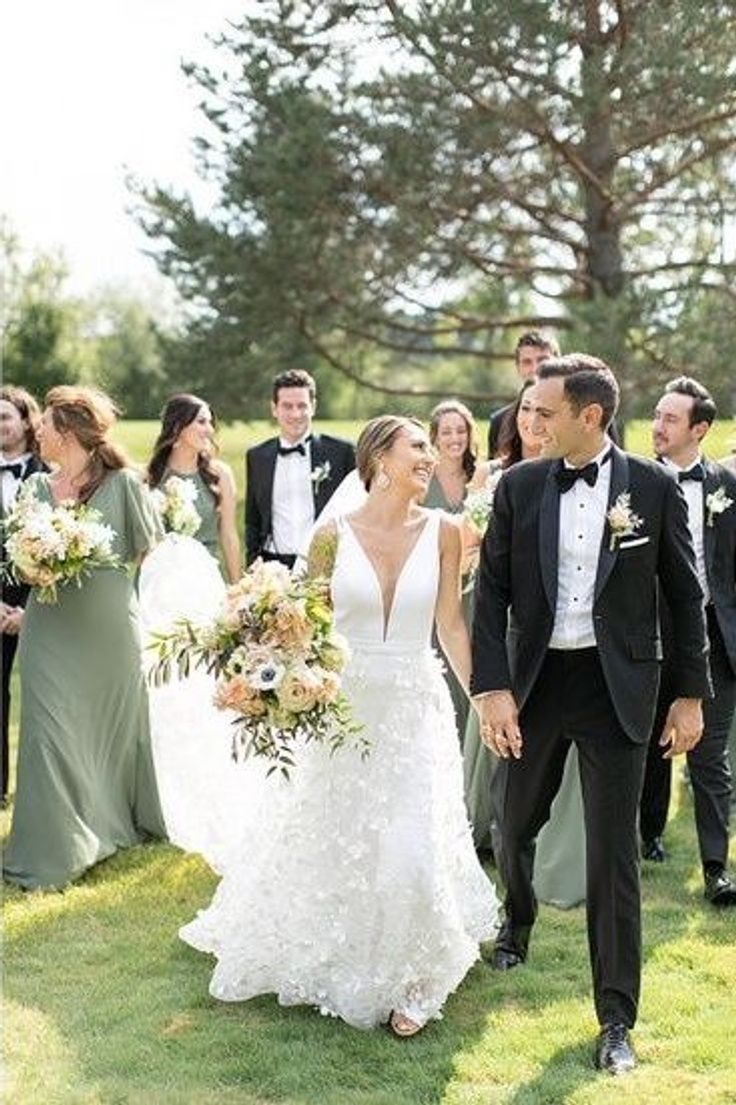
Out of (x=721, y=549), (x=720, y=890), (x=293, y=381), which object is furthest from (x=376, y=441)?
(x=293, y=381)

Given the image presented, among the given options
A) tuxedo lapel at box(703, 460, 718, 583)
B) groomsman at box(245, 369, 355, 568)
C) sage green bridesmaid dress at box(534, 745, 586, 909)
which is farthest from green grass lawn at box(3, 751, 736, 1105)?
groomsman at box(245, 369, 355, 568)

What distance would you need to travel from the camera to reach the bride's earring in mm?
5898

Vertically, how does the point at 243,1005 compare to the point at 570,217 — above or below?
below

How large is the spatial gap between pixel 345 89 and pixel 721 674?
1341 cm

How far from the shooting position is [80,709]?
7750 mm

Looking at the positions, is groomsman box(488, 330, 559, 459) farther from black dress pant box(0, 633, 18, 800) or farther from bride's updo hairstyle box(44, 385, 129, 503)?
black dress pant box(0, 633, 18, 800)

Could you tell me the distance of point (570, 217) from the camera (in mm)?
19891

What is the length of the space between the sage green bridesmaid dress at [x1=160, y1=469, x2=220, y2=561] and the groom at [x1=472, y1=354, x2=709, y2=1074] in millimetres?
4398

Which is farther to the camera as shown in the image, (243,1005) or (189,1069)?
(243,1005)

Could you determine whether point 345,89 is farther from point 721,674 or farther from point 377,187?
point 721,674

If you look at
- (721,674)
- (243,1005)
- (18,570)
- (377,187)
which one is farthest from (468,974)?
(377,187)

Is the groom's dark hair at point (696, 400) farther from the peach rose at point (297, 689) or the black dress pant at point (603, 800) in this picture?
the peach rose at point (297, 689)

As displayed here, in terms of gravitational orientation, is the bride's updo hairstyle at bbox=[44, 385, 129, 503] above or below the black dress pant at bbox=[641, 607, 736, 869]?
above

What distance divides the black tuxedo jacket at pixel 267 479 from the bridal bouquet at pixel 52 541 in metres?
2.95
